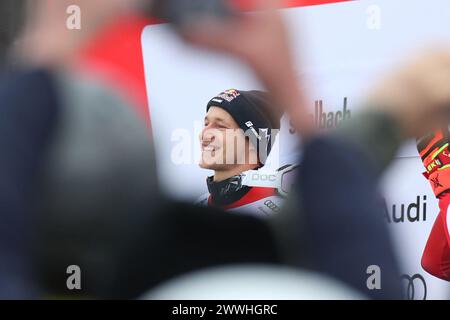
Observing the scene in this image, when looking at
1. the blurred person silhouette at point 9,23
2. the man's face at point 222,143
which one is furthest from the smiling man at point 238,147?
the blurred person silhouette at point 9,23

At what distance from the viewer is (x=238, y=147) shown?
89.4 inches

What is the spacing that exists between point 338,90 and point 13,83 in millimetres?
1190

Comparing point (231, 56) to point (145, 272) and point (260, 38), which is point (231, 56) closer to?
point (260, 38)

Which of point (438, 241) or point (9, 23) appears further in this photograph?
point (438, 241)

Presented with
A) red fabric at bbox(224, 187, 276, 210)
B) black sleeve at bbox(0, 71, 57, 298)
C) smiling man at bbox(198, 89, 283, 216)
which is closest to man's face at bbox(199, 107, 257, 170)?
smiling man at bbox(198, 89, 283, 216)

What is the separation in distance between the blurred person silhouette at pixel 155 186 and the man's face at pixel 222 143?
0.18m

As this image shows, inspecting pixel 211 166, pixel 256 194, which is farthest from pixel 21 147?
pixel 256 194

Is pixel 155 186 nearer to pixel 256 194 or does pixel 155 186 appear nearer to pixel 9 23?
pixel 256 194

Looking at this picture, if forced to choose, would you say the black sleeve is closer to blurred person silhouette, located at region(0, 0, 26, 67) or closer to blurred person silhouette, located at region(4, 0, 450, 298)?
blurred person silhouette, located at region(4, 0, 450, 298)

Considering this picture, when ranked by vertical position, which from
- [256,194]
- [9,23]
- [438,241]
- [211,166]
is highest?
[9,23]

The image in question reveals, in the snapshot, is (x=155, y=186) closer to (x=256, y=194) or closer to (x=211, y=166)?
(x=211, y=166)

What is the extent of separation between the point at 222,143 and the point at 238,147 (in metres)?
0.06

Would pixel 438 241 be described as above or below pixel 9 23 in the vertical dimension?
below

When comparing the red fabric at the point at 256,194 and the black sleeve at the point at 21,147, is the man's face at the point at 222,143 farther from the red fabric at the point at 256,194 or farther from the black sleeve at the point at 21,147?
the black sleeve at the point at 21,147
